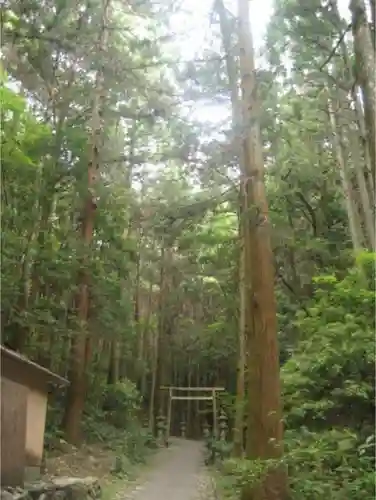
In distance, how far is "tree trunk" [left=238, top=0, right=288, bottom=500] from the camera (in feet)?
25.6

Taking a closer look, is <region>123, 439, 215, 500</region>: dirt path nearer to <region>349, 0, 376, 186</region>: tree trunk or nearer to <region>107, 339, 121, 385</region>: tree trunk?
<region>107, 339, 121, 385</region>: tree trunk

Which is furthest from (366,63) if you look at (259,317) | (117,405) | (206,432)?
(206,432)

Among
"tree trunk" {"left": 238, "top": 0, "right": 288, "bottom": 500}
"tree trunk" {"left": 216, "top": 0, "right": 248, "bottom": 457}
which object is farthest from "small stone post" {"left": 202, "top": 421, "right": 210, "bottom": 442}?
"tree trunk" {"left": 238, "top": 0, "right": 288, "bottom": 500}

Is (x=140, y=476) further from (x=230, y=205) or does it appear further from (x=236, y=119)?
(x=236, y=119)

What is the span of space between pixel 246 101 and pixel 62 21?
5566 mm

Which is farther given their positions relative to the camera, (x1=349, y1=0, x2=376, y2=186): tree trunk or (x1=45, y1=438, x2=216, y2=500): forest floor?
(x1=45, y1=438, x2=216, y2=500): forest floor

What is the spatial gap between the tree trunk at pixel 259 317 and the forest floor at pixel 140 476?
144 inches

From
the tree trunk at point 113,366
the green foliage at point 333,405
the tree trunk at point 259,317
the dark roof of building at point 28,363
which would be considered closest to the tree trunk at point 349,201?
the green foliage at point 333,405

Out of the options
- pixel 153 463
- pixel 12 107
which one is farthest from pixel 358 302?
pixel 153 463

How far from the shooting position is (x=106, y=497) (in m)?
10.9

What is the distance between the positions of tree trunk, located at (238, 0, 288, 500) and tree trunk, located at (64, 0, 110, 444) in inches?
236

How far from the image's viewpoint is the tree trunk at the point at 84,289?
46.9ft

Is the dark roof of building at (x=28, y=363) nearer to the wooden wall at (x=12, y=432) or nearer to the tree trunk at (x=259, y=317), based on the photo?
the wooden wall at (x=12, y=432)

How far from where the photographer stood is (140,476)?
14547mm
